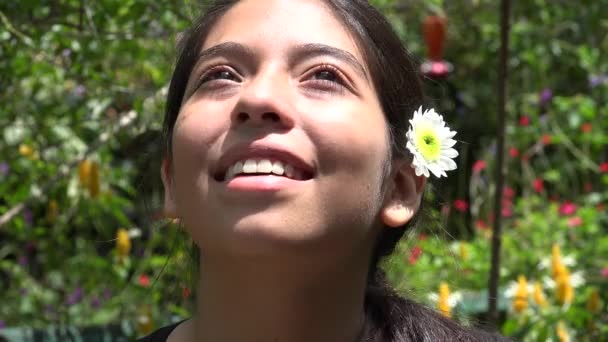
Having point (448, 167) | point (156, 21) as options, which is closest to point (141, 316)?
point (156, 21)

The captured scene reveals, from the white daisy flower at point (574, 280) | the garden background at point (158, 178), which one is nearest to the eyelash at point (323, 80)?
the garden background at point (158, 178)

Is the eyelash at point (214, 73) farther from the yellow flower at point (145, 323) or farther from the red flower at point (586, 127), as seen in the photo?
the red flower at point (586, 127)

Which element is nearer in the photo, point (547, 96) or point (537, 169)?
point (547, 96)

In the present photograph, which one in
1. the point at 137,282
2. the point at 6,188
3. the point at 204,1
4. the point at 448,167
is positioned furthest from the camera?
the point at 137,282

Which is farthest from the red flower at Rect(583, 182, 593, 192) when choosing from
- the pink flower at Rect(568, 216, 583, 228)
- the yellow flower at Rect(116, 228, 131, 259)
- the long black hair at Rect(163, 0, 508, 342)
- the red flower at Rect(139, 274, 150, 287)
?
the long black hair at Rect(163, 0, 508, 342)

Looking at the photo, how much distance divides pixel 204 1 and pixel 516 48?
8.23ft

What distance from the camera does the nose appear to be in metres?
1.35

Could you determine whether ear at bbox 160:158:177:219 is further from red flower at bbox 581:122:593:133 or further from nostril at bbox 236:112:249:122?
red flower at bbox 581:122:593:133

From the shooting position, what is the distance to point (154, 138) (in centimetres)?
239

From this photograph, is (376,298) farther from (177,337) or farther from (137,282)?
(137,282)

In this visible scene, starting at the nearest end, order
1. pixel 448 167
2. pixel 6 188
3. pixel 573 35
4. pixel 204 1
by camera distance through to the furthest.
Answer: pixel 448 167, pixel 204 1, pixel 6 188, pixel 573 35

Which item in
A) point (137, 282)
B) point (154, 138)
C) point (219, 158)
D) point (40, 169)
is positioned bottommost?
point (137, 282)

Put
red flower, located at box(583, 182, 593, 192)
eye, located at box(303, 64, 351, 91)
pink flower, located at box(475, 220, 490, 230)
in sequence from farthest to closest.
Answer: red flower, located at box(583, 182, 593, 192), pink flower, located at box(475, 220, 490, 230), eye, located at box(303, 64, 351, 91)

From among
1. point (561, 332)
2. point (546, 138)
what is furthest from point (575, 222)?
point (561, 332)
